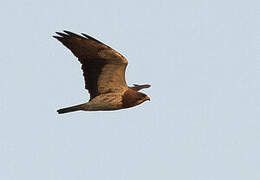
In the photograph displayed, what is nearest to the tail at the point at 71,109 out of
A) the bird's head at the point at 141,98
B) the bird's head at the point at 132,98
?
the bird's head at the point at 132,98

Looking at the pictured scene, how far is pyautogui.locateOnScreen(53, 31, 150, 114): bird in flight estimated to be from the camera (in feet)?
88.1

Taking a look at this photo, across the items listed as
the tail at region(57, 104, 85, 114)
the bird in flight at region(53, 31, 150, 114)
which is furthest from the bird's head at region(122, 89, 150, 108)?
the tail at region(57, 104, 85, 114)

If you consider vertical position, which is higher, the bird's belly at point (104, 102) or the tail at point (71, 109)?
the bird's belly at point (104, 102)

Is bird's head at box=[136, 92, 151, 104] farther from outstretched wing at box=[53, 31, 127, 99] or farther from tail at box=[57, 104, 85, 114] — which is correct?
tail at box=[57, 104, 85, 114]

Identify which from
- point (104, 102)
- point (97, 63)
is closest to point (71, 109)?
point (104, 102)

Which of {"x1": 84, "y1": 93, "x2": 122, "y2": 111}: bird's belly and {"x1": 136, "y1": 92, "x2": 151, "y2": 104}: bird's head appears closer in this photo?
{"x1": 84, "y1": 93, "x2": 122, "y2": 111}: bird's belly

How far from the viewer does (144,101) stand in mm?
27953

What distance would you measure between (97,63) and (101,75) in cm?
38

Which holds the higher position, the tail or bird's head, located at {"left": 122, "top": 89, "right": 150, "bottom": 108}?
bird's head, located at {"left": 122, "top": 89, "right": 150, "bottom": 108}

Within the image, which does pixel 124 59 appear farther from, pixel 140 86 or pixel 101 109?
pixel 140 86

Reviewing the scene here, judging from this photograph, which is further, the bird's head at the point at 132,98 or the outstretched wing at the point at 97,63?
the bird's head at the point at 132,98

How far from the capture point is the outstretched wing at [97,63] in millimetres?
26781

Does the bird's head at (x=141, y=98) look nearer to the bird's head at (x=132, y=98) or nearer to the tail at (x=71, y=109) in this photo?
the bird's head at (x=132, y=98)

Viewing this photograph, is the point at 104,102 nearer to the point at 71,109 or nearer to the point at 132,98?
the point at 132,98
